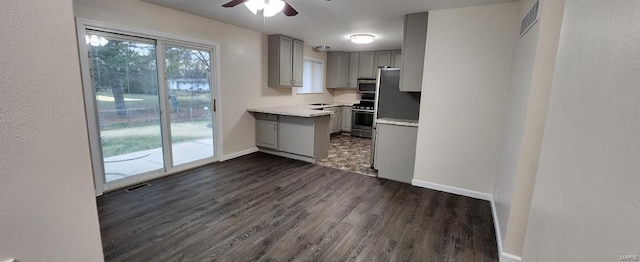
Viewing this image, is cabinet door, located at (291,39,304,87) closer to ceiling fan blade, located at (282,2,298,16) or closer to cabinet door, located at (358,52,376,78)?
cabinet door, located at (358,52,376,78)

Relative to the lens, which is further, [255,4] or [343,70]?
[343,70]

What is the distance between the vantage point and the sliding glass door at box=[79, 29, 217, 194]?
3078 millimetres

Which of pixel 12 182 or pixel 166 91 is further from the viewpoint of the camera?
pixel 166 91

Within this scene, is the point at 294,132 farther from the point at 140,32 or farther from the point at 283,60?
the point at 140,32

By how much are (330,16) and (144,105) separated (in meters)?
2.79

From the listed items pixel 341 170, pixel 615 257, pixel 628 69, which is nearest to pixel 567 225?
pixel 615 257

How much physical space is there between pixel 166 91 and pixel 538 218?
13.6ft

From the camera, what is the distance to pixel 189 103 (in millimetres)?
4098

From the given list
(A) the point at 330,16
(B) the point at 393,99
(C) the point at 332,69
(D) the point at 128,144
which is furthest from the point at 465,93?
(C) the point at 332,69

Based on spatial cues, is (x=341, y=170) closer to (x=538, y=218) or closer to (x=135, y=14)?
(x=538, y=218)

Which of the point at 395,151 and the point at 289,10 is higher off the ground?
the point at 289,10

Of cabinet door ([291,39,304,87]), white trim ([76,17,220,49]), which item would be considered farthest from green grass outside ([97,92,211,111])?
cabinet door ([291,39,304,87])

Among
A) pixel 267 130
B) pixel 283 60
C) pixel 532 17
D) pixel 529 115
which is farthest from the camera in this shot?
pixel 283 60

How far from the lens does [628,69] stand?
2.35 feet
